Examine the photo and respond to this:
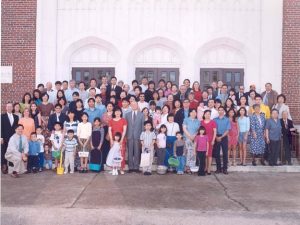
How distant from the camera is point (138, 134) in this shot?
1225cm

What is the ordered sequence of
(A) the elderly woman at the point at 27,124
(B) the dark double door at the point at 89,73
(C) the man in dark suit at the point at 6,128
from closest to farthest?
(A) the elderly woman at the point at 27,124, (C) the man in dark suit at the point at 6,128, (B) the dark double door at the point at 89,73

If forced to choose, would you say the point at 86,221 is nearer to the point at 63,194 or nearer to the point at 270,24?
the point at 63,194

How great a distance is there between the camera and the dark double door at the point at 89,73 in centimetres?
1769

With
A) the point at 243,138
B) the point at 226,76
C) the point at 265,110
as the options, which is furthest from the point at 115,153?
the point at 226,76

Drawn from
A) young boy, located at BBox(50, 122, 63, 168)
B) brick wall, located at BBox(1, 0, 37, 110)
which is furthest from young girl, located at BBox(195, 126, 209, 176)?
brick wall, located at BBox(1, 0, 37, 110)

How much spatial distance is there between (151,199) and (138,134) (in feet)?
10.9

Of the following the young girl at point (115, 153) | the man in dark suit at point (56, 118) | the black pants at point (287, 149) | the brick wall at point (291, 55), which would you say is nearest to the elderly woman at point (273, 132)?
the black pants at point (287, 149)

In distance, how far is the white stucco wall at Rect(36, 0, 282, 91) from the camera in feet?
56.2

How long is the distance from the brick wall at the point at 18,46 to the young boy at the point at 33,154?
16.7ft

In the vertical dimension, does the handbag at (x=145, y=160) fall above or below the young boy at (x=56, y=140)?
below

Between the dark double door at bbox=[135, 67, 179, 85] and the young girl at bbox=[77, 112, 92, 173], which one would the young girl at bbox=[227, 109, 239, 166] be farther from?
the dark double door at bbox=[135, 67, 179, 85]

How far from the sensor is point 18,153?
11664mm

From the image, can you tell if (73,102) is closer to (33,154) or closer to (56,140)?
(56,140)

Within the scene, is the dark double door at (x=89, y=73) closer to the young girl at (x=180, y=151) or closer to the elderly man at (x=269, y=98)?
the elderly man at (x=269, y=98)
